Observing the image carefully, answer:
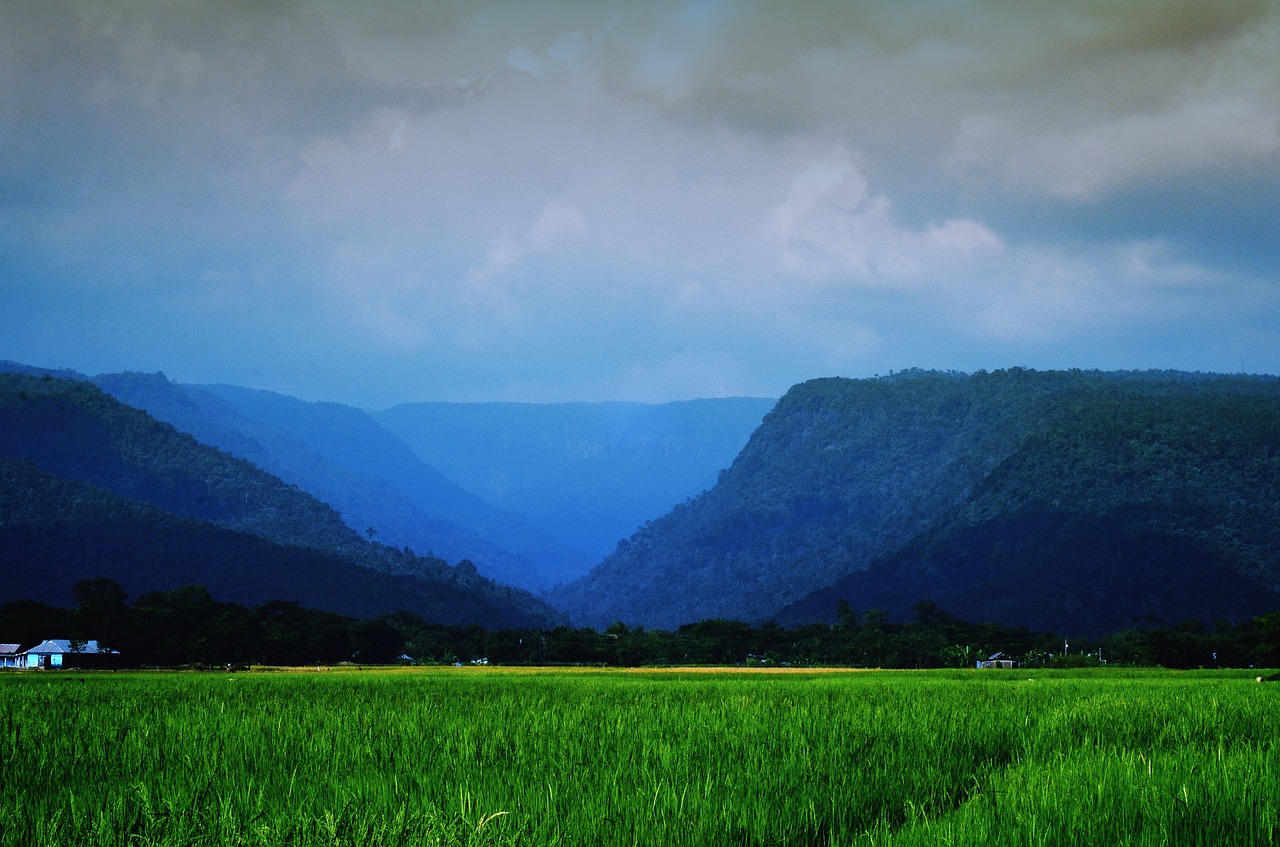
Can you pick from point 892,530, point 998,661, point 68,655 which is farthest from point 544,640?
point 892,530

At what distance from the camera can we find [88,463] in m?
175

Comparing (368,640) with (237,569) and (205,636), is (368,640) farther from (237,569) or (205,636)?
(237,569)

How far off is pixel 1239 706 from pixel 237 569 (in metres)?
140

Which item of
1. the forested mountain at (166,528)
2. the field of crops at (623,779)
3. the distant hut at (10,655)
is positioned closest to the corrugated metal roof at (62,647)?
the distant hut at (10,655)

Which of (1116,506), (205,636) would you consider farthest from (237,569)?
(1116,506)

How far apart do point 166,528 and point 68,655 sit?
75772 millimetres

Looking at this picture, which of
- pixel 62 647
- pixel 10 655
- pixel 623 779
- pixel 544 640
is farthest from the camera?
pixel 544 640

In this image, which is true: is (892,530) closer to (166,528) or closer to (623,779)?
(166,528)

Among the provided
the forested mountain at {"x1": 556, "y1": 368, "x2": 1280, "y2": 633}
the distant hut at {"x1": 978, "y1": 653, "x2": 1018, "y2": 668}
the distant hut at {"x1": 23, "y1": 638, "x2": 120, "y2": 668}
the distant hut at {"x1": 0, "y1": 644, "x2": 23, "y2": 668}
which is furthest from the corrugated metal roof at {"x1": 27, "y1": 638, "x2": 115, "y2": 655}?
the forested mountain at {"x1": 556, "y1": 368, "x2": 1280, "y2": 633}

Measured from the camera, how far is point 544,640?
3684 inches

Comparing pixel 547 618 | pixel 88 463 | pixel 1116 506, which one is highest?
pixel 88 463

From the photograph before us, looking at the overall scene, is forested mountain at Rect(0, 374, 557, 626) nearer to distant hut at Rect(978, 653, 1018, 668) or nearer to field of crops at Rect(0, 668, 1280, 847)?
distant hut at Rect(978, 653, 1018, 668)

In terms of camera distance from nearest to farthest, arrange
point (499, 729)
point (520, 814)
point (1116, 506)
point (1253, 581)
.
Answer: point (520, 814) → point (499, 729) → point (1253, 581) → point (1116, 506)

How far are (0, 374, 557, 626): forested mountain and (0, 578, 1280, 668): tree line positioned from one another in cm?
3839
